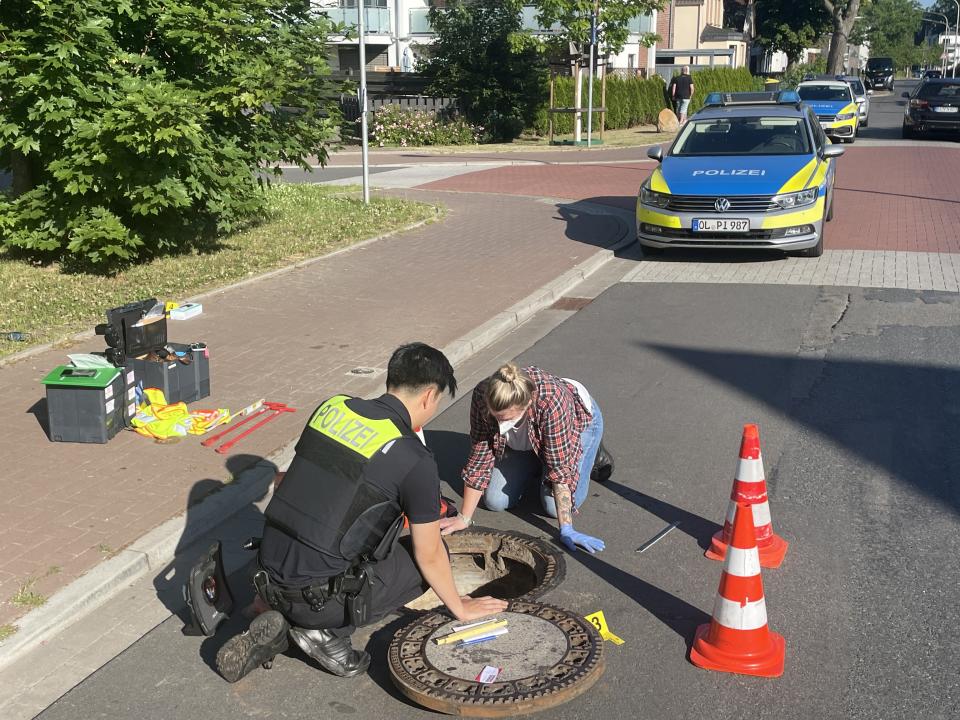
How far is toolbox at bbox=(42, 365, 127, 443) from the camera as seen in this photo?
6.45 metres

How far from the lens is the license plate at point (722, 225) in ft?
40.3

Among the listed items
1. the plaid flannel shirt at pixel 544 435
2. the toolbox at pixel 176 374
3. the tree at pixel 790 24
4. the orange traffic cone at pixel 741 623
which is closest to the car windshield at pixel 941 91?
the toolbox at pixel 176 374

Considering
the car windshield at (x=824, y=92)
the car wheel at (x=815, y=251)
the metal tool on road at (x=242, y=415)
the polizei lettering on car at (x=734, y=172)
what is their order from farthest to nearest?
the car windshield at (x=824, y=92) < the car wheel at (x=815, y=251) < the polizei lettering on car at (x=734, y=172) < the metal tool on road at (x=242, y=415)

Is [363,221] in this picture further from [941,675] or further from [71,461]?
[941,675]

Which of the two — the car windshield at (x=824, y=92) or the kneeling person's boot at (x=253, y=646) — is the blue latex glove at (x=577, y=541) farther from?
the car windshield at (x=824, y=92)

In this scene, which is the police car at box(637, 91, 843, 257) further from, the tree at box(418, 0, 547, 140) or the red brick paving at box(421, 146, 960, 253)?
the tree at box(418, 0, 547, 140)

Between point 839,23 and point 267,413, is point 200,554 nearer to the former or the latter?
point 267,413

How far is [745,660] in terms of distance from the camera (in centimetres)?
414

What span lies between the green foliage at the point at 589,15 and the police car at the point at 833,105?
555 cm

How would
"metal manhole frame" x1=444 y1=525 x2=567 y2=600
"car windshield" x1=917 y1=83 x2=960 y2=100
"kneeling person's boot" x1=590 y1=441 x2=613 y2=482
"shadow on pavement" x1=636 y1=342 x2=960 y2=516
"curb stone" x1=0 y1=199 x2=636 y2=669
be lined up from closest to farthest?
"curb stone" x1=0 y1=199 x2=636 y2=669 → "metal manhole frame" x1=444 y1=525 x2=567 y2=600 → "kneeling person's boot" x1=590 y1=441 x2=613 y2=482 → "shadow on pavement" x1=636 y1=342 x2=960 y2=516 → "car windshield" x1=917 y1=83 x2=960 y2=100

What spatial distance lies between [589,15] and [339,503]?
2752cm

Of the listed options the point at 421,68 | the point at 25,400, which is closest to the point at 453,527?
the point at 25,400

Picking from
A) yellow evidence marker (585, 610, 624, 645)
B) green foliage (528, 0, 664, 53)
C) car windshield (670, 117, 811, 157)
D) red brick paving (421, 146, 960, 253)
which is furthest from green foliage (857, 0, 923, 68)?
yellow evidence marker (585, 610, 624, 645)

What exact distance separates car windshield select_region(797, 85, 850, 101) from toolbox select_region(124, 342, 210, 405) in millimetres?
28133
